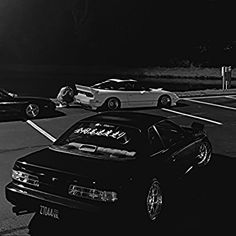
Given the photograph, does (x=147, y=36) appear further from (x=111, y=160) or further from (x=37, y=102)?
(x=111, y=160)

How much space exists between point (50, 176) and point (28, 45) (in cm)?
6381

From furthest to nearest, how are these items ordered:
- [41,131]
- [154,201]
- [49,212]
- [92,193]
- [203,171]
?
1. [41,131]
2. [203,171]
3. [154,201]
4. [49,212]
5. [92,193]

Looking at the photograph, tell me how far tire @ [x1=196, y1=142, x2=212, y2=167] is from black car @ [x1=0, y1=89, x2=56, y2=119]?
7019mm

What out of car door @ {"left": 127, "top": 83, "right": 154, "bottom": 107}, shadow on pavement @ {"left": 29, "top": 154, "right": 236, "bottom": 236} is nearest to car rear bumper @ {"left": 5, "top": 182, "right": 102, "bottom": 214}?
shadow on pavement @ {"left": 29, "top": 154, "right": 236, "bottom": 236}

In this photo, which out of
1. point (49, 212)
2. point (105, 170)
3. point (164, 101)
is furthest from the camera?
point (164, 101)

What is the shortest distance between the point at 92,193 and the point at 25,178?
3.22 feet

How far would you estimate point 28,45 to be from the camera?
217 feet

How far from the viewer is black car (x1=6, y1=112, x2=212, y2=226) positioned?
4750 mm

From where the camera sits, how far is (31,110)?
43.1 ft

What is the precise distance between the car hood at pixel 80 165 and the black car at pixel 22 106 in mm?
7481

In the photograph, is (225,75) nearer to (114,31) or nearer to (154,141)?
(154,141)

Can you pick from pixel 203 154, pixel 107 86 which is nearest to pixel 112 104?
pixel 107 86

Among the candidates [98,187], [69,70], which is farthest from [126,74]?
[98,187]

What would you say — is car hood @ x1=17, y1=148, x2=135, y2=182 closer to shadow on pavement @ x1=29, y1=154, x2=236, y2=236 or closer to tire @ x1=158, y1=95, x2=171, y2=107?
shadow on pavement @ x1=29, y1=154, x2=236, y2=236
